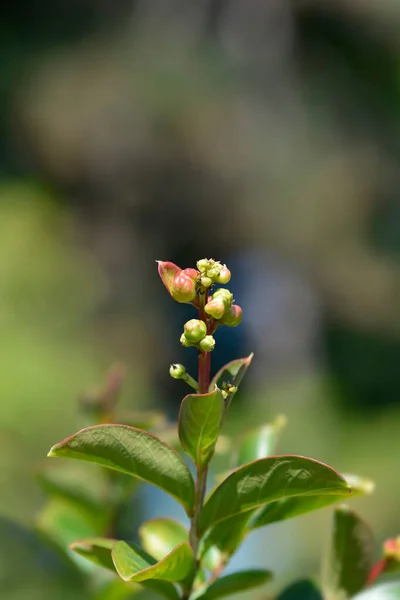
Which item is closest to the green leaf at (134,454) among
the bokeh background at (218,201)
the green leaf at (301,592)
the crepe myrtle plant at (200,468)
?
the crepe myrtle plant at (200,468)

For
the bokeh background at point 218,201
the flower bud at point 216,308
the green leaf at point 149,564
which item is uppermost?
the bokeh background at point 218,201

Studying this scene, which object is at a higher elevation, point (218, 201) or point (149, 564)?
point (218, 201)

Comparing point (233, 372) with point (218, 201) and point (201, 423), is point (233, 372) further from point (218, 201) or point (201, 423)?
point (218, 201)

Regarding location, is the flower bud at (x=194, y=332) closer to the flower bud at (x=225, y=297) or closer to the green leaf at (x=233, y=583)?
the flower bud at (x=225, y=297)

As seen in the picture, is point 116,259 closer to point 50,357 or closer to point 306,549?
point 50,357

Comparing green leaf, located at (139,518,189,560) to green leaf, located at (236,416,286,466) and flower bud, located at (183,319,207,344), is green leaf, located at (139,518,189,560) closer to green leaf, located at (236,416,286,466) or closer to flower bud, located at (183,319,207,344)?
green leaf, located at (236,416,286,466)

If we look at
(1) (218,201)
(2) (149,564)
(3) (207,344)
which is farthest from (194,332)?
(1) (218,201)

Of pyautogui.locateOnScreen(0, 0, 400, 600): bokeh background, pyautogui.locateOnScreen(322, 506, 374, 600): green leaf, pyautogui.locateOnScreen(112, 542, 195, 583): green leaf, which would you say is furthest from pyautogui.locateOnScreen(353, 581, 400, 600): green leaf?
pyautogui.locateOnScreen(0, 0, 400, 600): bokeh background
